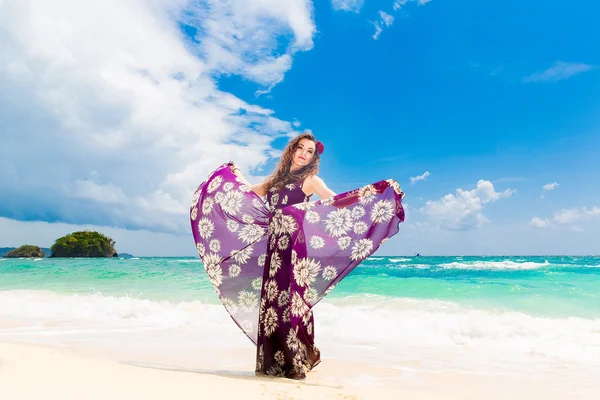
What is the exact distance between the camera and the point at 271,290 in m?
3.98

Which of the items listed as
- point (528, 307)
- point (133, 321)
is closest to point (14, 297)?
point (133, 321)

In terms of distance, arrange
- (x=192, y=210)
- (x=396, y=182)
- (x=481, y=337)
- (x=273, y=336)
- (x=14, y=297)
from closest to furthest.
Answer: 1. (x=273, y=336)
2. (x=396, y=182)
3. (x=192, y=210)
4. (x=481, y=337)
5. (x=14, y=297)

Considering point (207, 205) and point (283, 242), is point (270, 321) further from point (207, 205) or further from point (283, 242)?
point (207, 205)

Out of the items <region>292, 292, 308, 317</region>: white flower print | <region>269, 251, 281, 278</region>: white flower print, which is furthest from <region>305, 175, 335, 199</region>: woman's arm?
<region>292, 292, 308, 317</region>: white flower print

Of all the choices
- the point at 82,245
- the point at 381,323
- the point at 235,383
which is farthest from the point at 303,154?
the point at 82,245

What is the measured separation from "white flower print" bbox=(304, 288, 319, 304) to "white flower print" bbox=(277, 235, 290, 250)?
1.43 ft

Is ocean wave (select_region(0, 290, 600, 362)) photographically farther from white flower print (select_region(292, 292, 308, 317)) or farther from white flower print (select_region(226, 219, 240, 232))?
white flower print (select_region(226, 219, 240, 232))

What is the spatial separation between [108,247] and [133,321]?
65.0 meters

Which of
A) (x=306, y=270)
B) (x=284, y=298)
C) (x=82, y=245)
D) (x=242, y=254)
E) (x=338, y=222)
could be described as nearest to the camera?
(x=284, y=298)

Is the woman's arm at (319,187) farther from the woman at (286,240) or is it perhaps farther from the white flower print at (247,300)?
the white flower print at (247,300)

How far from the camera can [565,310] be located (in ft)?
32.2

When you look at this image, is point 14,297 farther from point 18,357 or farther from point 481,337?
point 481,337

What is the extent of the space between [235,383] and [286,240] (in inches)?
47.6

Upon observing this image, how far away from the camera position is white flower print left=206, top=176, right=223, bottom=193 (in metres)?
4.54
